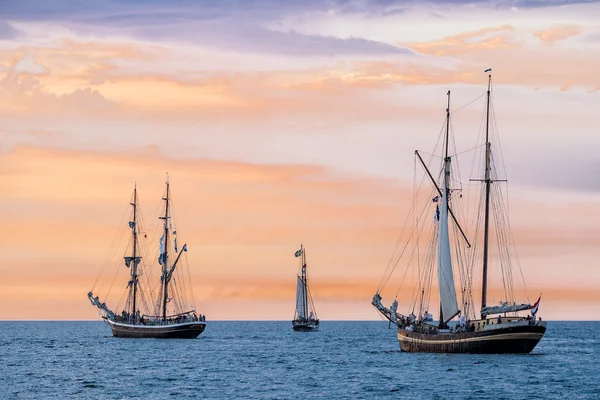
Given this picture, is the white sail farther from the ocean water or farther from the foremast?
the ocean water

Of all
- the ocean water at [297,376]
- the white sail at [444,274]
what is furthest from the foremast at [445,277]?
the ocean water at [297,376]

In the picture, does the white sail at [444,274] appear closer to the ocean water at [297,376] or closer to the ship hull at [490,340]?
the ship hull at [490,340]

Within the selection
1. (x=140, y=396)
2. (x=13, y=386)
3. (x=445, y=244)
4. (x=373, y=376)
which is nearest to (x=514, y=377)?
(x=373, y=376)

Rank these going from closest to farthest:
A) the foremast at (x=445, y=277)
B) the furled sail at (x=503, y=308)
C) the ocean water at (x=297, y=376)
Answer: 1. the ocean water at (x=297, y=376)
2. the furled sail at (x=503, y=308)
3. the foremast at (x=445, y=277)

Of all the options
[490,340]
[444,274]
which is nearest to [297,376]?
[490,340]

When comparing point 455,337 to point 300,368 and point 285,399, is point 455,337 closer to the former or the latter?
point 300,368

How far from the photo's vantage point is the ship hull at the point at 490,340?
416ft

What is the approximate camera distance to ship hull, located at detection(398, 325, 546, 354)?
126750 millimetres

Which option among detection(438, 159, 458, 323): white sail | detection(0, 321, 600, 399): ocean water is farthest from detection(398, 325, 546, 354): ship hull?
detection(438, 159, 458, 323): white sail

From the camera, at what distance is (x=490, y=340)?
126812 millimetres

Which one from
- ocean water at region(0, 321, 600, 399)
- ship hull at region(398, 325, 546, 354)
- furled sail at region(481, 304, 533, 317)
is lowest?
ocean water at region(0, 321, 600, 399)

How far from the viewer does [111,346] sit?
194375 millimetres

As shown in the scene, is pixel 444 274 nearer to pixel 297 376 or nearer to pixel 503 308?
pixel 503 308

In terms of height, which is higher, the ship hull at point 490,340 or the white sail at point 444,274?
the white sail at point 444,274
